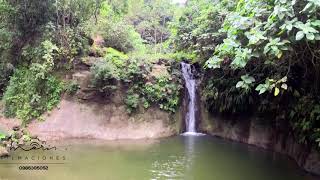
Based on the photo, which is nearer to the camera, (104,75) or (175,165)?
(175,165)

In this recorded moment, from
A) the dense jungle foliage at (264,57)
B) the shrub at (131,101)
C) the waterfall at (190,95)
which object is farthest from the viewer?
the waterfall at (190,95)

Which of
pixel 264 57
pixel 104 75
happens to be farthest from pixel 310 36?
pixel 104 75

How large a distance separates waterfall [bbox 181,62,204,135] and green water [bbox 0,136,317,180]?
6.88ft

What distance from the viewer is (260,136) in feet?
40.4

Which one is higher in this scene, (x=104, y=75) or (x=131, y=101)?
(x=104, y=75)

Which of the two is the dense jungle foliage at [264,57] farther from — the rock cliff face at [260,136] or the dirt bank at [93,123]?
the dirt bank at [93,123]

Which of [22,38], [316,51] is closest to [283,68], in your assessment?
[316,51]

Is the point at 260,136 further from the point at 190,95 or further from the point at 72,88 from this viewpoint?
the point at 72,88

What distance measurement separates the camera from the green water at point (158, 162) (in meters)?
8.71

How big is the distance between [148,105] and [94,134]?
245 centimetres

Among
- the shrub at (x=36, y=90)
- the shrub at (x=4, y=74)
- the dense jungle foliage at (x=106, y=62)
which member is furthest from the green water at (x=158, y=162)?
the shrub at (x=4, y=74)

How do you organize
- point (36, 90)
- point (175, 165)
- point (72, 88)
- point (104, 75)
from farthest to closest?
point (36, 90), point (72, 88), point (104, 75), point (175, 165)

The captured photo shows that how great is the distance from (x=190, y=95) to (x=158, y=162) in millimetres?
5798

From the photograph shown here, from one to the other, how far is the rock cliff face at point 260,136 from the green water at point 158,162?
318 millimetres
